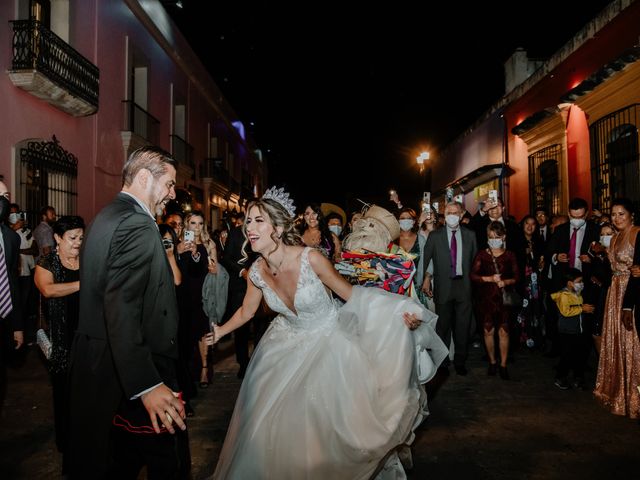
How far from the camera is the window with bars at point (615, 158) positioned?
870 cm

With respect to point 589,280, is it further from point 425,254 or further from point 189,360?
point 189,360

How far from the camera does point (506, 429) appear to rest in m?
4.57

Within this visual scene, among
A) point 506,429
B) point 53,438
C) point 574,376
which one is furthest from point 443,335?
point 53,438

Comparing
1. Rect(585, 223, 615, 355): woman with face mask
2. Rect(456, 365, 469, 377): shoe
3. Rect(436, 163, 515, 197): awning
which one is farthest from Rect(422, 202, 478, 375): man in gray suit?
Rect(436, 163, 515, 197): awning

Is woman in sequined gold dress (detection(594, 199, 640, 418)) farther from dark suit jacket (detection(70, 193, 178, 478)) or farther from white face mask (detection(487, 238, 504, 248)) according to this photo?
dark suit jacket (detection(70, 193, 178, 478))

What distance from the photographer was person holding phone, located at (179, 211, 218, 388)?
5.48 metres

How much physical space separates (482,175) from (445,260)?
10.5 m

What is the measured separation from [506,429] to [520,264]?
148 inches

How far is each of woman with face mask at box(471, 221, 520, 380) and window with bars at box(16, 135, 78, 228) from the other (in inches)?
341

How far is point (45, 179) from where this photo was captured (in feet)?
34.9

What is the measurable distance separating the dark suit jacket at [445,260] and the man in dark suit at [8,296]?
4.91 metres

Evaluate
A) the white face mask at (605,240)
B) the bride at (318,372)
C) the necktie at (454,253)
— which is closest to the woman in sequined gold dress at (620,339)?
the white face mask at (605,240)

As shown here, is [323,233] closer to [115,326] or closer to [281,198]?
[281,198]

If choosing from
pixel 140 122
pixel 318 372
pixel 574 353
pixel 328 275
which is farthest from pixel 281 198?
pixel 140 122
